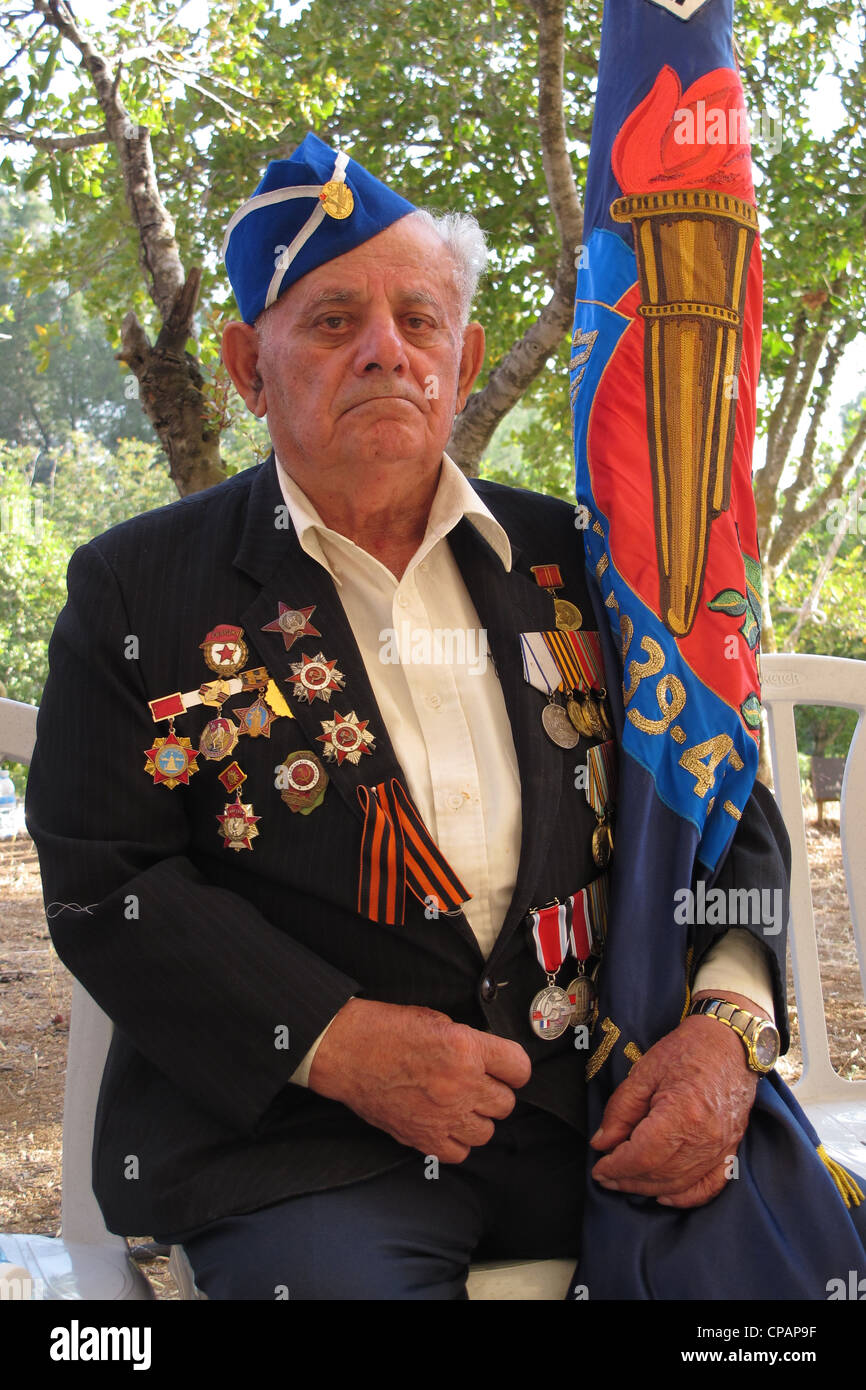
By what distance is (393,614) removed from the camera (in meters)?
1.92

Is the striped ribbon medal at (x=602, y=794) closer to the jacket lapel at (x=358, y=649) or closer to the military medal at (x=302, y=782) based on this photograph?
the jacket lapel at (x=358, y=649)

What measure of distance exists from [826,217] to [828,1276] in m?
3.29

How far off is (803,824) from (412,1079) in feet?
3.91

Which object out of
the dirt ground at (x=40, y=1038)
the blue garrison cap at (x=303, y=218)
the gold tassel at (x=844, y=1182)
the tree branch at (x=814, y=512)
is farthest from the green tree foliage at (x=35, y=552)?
the gold tassel at (x=844, y=1182)

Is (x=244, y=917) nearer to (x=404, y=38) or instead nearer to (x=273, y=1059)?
(x=273, y=1059)

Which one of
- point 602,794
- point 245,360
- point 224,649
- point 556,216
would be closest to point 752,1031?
point 602,794

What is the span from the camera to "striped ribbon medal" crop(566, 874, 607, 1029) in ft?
6.13

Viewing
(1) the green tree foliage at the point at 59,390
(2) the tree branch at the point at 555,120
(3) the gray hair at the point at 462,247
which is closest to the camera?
(3) the gray hair at the point at 462,247

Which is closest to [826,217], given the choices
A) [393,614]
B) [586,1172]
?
[393,614]

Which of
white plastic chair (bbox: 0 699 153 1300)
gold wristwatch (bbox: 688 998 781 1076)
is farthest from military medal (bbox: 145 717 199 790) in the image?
gold wristwatch (bbox: 688 998 781 1076)

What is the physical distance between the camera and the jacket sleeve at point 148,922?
1636 mm

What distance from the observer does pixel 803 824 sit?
2496mm

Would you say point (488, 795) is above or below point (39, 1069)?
above

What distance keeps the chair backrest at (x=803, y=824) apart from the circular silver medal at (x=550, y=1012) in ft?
2.47
